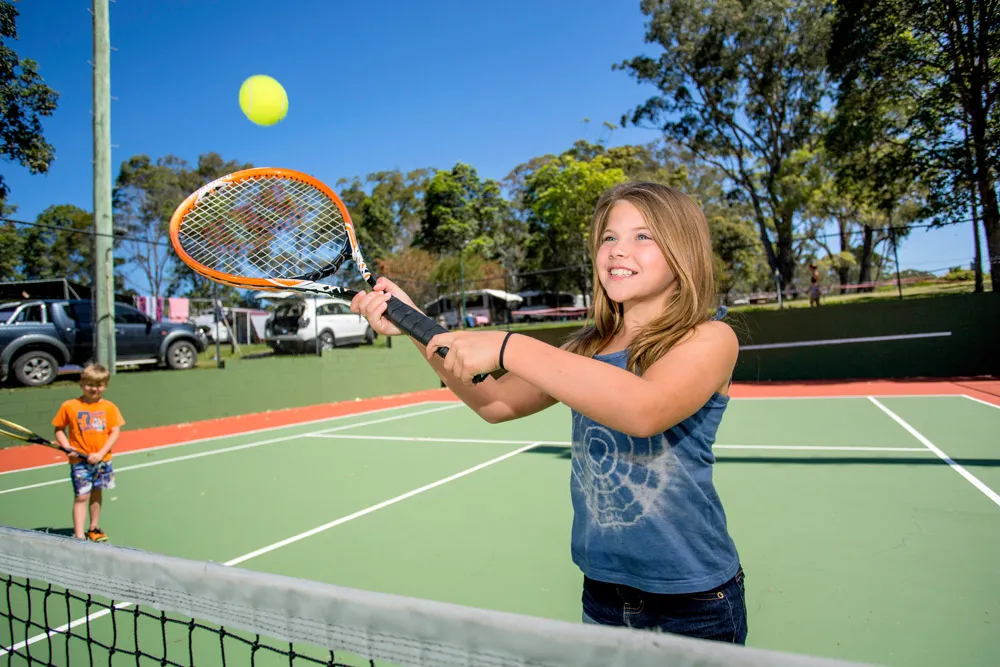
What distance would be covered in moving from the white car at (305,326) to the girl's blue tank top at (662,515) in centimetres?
1318

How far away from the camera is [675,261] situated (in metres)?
1.29

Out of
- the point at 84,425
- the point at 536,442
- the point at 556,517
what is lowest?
the point at 536,442

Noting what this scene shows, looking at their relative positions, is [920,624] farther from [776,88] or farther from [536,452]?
[776,88]

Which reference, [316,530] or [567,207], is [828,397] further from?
[567,207]

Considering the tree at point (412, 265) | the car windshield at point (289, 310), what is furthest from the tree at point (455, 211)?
the car windshield at point (289, 310)

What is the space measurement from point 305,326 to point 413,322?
14132 mm

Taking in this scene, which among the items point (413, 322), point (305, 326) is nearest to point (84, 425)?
point (413, 322)

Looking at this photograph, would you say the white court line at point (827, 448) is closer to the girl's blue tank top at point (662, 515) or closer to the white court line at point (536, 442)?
the white court line at point (536, 442)

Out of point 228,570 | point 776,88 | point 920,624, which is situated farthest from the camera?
point 776,88

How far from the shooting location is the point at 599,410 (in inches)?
41.5

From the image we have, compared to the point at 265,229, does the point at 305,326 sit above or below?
below

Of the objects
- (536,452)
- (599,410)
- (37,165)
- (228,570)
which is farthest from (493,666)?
(37,165)

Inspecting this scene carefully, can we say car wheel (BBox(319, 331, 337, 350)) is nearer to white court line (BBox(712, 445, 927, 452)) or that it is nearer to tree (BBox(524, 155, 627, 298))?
white court line (BBox(712, 445, 927, 452))

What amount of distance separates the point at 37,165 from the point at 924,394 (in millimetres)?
13503
